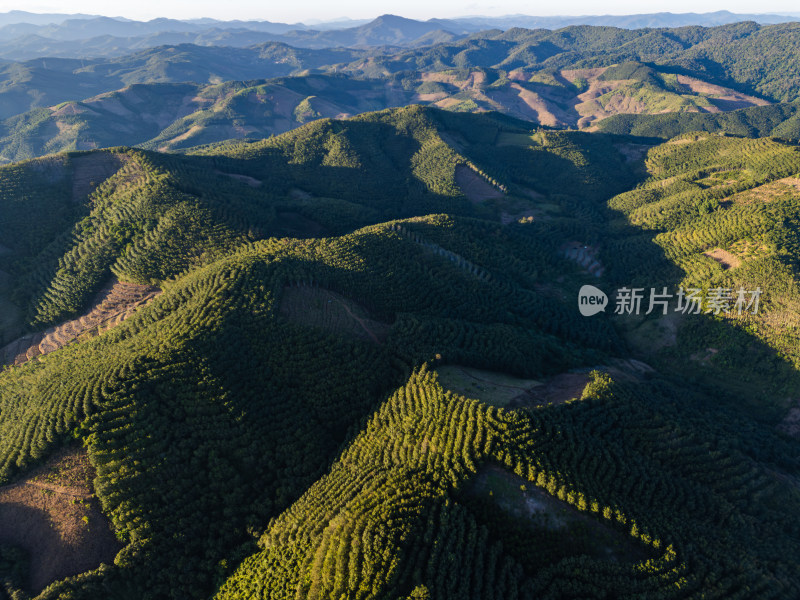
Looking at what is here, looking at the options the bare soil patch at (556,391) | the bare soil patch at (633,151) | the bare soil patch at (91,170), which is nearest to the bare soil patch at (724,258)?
the bare soil patch at (556,391)

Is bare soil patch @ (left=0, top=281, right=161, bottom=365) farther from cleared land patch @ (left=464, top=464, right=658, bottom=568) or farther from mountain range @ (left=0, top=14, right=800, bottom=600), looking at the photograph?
cleared land patch @ (left=464, top=464, right=658, bottom=568)

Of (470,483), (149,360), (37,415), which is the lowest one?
(470,483)

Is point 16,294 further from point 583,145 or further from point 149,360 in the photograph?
point 583,145

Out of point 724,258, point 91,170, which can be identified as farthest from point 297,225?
point 724,258

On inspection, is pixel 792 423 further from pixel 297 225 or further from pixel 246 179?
pixel 246 179

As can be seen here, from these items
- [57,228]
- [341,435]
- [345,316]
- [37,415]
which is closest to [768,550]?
[341,435]

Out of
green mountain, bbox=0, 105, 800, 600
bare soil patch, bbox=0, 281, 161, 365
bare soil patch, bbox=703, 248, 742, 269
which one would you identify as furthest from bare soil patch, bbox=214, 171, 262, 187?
bare soil patch, bbox=703, 248, 742, 269

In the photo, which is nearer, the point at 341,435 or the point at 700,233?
the point at 341,435
